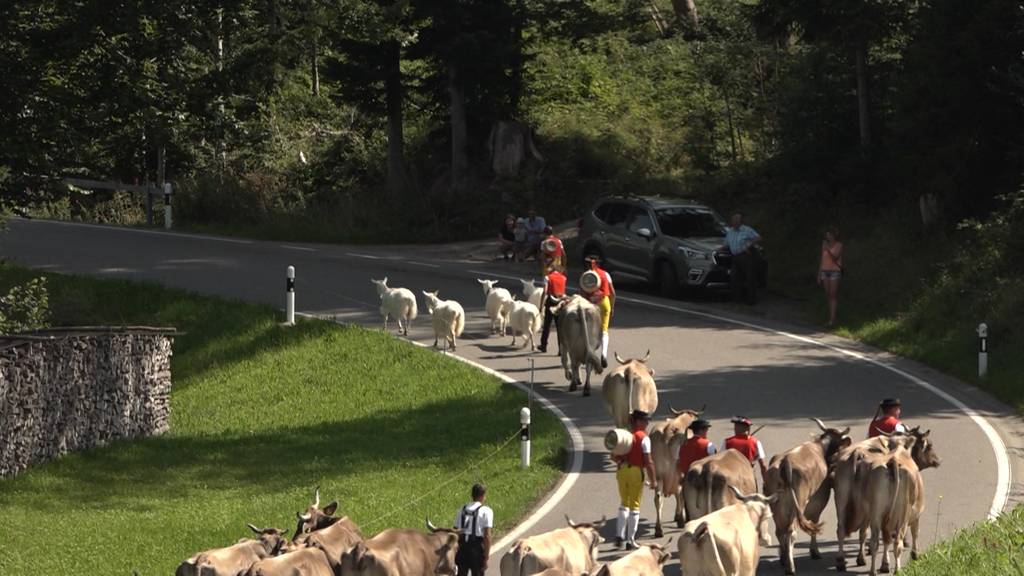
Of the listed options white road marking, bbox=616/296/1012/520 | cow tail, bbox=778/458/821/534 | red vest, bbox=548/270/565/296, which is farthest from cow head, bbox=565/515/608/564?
red vest, bbox=548/270/565/296

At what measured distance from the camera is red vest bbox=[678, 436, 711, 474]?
1738cm

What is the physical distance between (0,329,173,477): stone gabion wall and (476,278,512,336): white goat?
19.8 feet

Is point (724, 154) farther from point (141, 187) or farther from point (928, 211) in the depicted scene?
point (141, 187)

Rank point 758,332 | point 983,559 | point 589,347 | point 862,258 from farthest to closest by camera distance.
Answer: point 862,258
point 758,332
point 589,347
point 983,559

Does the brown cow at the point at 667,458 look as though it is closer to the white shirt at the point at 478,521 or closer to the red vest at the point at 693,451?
the red vest at the point at 693,451

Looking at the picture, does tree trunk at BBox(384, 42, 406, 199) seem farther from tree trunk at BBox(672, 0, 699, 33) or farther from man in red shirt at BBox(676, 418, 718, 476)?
man in red shirt at BBox(676, 418, 718, 476)

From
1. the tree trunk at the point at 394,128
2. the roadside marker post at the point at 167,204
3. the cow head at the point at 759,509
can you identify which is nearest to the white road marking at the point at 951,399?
the cow head at the point at 759,509

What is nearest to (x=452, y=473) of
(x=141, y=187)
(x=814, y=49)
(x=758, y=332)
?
(x=758, y=332)

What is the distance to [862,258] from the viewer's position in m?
35.0

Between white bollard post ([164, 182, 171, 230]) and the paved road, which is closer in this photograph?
the paved road

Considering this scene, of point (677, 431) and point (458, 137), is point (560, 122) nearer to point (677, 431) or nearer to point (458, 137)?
point (458, 137)

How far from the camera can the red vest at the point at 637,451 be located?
56.8 feet

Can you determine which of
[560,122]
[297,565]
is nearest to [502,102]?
[560,122]

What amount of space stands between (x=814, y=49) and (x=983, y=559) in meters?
29.0
